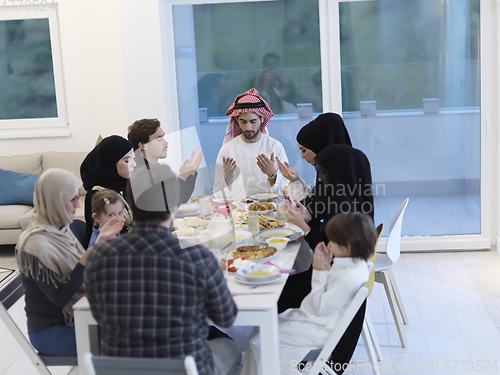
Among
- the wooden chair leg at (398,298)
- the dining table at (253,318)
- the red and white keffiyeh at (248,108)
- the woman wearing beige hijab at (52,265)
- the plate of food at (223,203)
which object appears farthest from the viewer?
the red and white keffiyeh at (248,108)

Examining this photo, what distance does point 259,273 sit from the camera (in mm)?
2053

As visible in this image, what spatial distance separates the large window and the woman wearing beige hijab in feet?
10.8

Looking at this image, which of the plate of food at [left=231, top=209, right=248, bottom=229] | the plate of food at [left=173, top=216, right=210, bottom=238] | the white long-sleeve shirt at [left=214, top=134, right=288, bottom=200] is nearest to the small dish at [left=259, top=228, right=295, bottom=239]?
the plate of food at [left=231, top=209, right=248, bottom=229]

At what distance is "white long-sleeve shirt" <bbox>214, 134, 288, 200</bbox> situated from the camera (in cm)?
394

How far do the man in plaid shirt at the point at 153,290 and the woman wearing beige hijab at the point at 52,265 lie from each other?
348 millimetres

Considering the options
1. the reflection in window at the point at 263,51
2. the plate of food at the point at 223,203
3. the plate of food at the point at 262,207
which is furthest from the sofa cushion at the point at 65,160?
the plate of food at the point at 262,207

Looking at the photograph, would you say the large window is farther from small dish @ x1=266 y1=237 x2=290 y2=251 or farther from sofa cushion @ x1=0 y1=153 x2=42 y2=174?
small dish @ x1=266 y1=237 x2=290 y2=251

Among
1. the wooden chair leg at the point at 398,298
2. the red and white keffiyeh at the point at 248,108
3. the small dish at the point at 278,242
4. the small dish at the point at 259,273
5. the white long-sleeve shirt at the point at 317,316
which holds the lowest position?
the wooden chair leg at the point at 398,298

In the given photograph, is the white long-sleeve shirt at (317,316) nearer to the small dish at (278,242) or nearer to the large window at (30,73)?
the small dish at (278,242)

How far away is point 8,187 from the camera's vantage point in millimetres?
4645

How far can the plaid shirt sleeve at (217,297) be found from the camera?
1602 millimetres

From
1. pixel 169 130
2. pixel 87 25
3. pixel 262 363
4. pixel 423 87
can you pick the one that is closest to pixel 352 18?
pixel 423 87

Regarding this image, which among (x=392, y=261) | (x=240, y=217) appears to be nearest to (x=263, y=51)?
(x=240, y=217)

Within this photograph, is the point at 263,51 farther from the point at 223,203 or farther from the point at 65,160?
the point at 65,160
